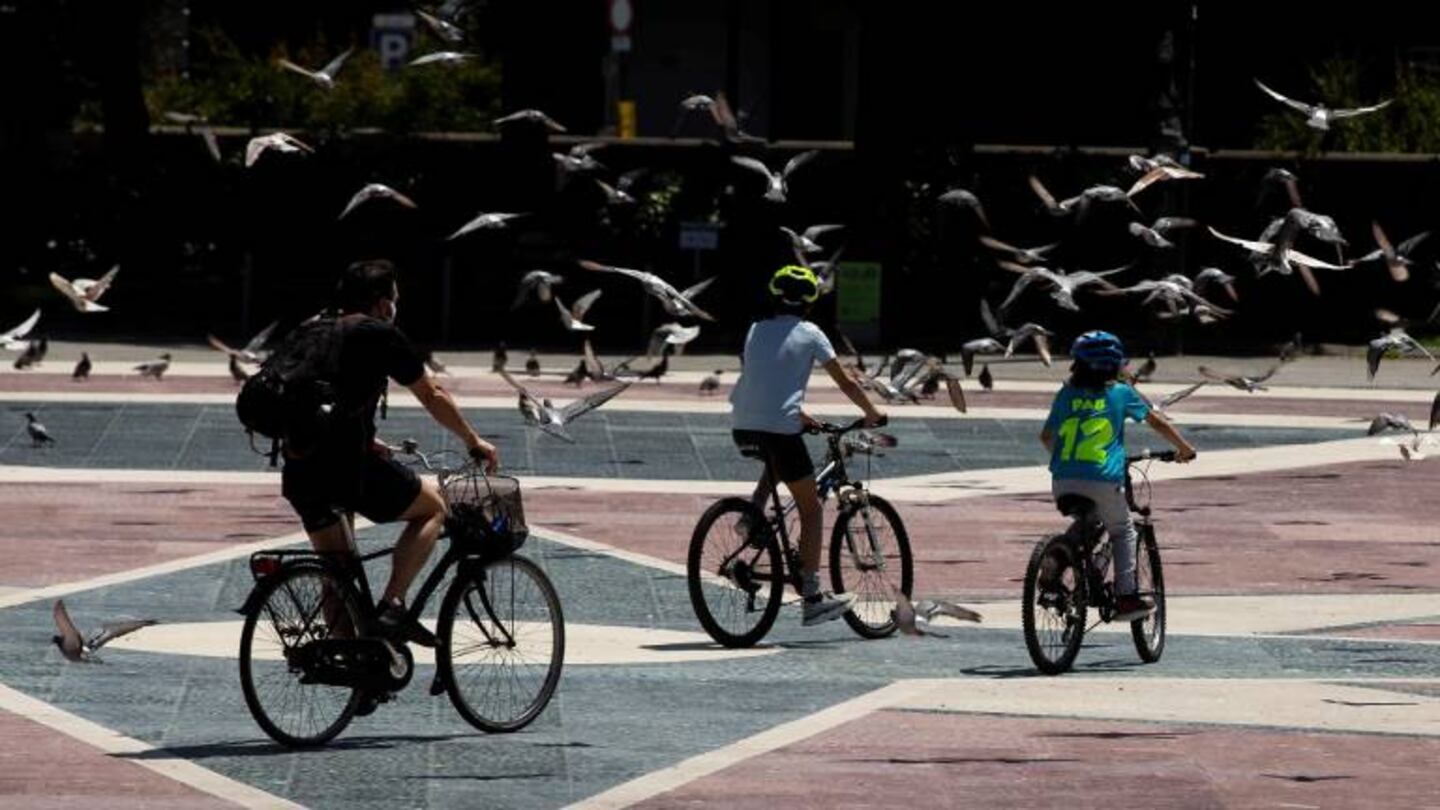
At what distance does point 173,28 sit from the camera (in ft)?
209

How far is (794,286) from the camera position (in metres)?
14.9

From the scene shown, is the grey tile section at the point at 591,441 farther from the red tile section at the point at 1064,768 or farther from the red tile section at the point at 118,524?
the red tile section at the point at 1064,768

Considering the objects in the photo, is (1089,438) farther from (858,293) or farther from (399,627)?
(858,293)

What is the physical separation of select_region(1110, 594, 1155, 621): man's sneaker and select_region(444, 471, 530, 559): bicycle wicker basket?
3.08 metres

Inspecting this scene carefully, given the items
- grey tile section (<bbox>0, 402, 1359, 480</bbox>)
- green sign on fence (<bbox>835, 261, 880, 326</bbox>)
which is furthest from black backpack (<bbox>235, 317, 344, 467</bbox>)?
green sign on fence (<bbox>835, 261, 880, 326</bbox>)

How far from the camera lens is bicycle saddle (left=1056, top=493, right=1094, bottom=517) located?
14055 millimetres

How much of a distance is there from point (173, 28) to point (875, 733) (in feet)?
175

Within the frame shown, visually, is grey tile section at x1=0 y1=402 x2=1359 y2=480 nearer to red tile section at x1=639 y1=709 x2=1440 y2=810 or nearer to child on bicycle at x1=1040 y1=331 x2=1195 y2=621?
child on bicycle at x1=1040 y1=331 x2=1195 y2=621

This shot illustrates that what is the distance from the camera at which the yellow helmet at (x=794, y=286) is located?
1492 centimetres

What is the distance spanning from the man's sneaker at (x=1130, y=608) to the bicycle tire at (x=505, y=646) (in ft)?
9.01

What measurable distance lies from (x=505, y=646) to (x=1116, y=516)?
122 inches

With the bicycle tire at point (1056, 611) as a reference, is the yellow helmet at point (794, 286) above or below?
above

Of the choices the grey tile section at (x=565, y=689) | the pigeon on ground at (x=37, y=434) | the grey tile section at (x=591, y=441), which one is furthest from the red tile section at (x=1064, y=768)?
the pigeon on ground at (x=37, y=434)

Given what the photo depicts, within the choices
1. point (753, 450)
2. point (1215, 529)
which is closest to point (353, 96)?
point (1215, 529)
